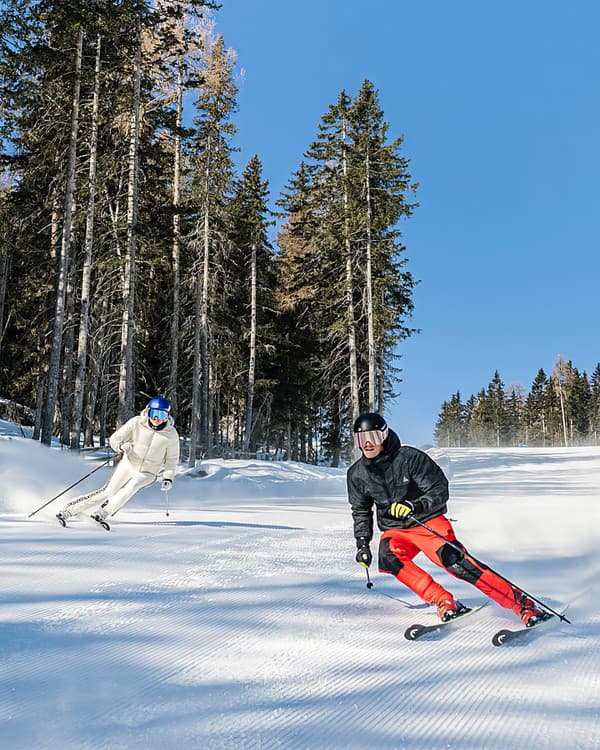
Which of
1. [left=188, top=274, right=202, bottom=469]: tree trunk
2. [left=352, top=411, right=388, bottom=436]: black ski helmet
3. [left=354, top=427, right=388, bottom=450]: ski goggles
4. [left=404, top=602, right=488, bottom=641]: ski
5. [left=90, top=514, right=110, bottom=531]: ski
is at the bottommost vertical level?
[left=404, top=602, right=488, bottom=641]: ski

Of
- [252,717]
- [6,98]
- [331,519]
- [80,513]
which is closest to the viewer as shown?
[252,717]

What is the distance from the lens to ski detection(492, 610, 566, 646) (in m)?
3.42

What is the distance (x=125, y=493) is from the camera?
7559 millimetres

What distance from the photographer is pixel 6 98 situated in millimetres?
14703

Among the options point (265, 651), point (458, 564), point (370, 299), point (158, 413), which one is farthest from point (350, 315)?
point (265, 651)

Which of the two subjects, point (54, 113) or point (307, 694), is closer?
point (307, 694)

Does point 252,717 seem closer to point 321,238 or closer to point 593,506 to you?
point 593,506

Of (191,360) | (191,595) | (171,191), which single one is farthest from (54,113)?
(191,595)

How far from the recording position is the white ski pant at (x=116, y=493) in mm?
7531

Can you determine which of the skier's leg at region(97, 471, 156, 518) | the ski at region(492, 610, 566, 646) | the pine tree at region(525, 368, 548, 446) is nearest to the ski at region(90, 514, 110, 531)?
the skier's leg at region(97, 471, 156, 518)

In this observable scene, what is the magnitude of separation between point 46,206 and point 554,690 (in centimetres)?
2339

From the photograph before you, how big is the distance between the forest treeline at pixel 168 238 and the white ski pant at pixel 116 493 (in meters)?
8.75

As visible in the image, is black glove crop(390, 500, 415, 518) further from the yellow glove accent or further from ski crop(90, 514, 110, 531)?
ski crop(90, 514, 110, 531)

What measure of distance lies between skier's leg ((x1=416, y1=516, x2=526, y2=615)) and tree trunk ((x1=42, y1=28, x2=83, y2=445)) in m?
14.6
